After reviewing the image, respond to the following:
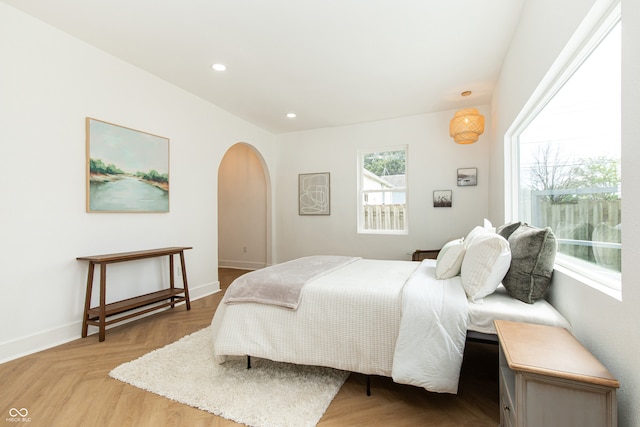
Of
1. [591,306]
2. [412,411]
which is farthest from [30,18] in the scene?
[591,306]

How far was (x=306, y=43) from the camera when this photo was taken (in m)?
2.70

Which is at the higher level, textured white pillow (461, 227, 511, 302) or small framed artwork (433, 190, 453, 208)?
small framed artwork (433, 190, 453, 208)

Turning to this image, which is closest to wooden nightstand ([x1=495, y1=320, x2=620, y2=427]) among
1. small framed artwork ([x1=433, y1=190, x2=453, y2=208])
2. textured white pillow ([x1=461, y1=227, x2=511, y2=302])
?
textured white pillow ([x1=461, y1=227, x2=511, y2=302])

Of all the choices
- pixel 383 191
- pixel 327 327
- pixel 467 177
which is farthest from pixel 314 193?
pixel 327 327

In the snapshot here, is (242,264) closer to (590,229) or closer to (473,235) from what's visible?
(473,235)

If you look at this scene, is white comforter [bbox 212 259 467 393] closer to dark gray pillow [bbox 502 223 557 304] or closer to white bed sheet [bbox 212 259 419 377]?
white bed sheet [bbox 212 259 419 377]

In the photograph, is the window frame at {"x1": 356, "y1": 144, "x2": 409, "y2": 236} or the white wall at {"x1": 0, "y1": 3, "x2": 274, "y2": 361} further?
the window frame at {"x1": 356, "y1": 144, "x2": 409, "y2": 236}

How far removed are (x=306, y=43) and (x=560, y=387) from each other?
9.40ft

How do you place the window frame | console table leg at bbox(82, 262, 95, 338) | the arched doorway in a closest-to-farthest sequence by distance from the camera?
console table leg at bbox(82, 262, 95, 338)
the window frame
the arched doorway

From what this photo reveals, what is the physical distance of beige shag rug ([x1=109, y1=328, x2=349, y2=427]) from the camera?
1.62 m

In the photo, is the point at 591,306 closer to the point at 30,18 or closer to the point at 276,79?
the point at 276,79

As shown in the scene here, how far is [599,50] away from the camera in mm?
1373

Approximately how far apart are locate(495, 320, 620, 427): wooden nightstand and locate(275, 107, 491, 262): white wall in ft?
11.6

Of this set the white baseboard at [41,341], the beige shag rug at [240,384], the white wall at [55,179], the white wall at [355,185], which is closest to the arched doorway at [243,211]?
the white wall at [355,185]
